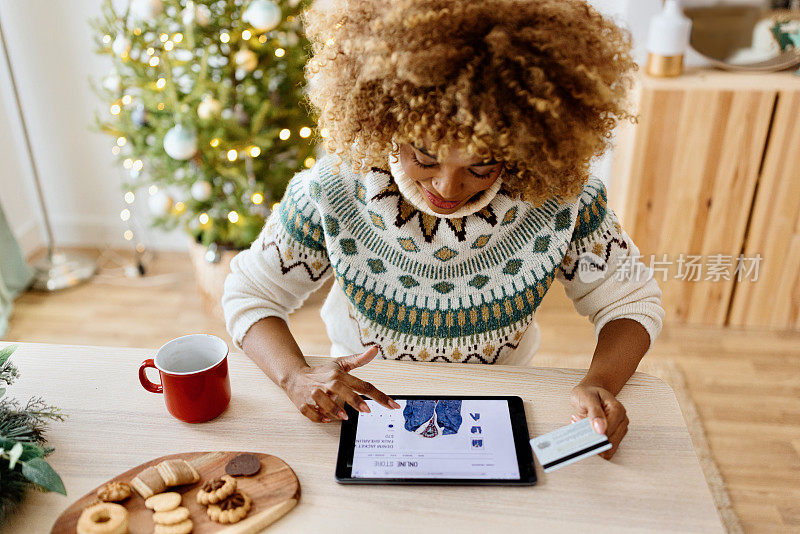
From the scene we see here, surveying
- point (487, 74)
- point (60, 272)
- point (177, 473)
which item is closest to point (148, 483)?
point (177, 473)

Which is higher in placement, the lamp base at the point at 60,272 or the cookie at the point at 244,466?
the cookie at the point at 244,466

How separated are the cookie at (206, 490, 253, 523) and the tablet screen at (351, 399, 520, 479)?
5.2 inches

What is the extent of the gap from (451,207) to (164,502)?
21.2 inches

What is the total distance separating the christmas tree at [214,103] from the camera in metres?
1.96

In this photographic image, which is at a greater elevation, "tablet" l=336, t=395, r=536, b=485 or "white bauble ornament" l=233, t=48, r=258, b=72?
"white bauble ornament" l=233, t=48, r=258, b=72

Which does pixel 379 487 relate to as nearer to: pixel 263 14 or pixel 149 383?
pixel 149 383

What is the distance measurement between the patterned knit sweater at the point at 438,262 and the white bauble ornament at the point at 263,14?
0.97 m

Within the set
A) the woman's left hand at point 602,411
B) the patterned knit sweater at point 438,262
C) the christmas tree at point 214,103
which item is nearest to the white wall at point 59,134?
the christmas tree at point 214,103

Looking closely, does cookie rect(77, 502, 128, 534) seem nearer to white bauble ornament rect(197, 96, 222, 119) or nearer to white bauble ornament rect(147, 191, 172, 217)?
white bauble ornament rect(197, 96, 222, 119)

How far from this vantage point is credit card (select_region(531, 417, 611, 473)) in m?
0.79

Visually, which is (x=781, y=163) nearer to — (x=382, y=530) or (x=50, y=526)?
(x=382, y=530)

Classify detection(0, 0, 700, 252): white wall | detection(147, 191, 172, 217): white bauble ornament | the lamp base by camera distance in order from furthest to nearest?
the lamp base < detection(0, 0, 700, 252): white wall < detection(147, 191, 172, 217): white bauble ornament

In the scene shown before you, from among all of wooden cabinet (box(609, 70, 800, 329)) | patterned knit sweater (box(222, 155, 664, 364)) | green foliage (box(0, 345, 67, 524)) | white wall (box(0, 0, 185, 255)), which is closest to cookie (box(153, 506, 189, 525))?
green foliage (box(0, 345, 67, 524))

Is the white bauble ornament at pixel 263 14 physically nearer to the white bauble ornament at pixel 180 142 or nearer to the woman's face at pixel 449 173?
the white bauble ornament at pixel 180 142
